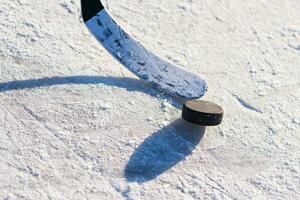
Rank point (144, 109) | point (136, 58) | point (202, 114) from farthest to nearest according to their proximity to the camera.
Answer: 1. point (136, 58)
2. point (144, 109)
3. point (202, 114)

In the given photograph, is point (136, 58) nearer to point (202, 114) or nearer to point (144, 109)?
point (144, 109)

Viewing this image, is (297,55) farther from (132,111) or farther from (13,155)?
(13,155)

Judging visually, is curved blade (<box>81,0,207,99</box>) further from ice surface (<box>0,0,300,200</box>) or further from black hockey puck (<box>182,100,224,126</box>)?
black hockey puck (<box>182,100,224,126</box>)

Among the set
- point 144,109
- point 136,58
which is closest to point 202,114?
point 144,109

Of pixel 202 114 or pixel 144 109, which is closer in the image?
pixel 202 114

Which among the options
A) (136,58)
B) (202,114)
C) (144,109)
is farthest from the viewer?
(136,58)

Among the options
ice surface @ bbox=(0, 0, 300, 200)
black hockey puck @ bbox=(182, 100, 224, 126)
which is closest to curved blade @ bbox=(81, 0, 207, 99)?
ice surface @ bbox=(0, 0, 300, 200)
